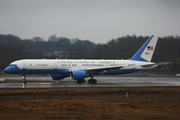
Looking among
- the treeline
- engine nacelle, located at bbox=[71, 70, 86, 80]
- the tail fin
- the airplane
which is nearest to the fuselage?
the airplane

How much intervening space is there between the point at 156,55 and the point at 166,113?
104 meters

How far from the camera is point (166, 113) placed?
21.0 metres

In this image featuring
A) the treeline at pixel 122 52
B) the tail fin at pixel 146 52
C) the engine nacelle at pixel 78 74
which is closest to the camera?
the engine nacelle at pixel 78 74

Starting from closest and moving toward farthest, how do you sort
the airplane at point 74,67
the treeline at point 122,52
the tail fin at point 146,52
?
the airplane at point 74,67 < the tail fin at point 146,52 < the treeline at point 122,52

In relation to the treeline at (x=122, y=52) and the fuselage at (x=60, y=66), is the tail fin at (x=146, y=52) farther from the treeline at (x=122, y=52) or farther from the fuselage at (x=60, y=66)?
the treeline at (x=122, y=52)

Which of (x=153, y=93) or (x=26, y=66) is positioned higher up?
(x=26, y=66)

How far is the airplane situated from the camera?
48.6 meters

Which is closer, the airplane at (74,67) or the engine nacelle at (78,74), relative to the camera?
the engine nacelle at (78,74)

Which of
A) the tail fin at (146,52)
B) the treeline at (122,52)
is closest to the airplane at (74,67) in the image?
the tail fin at (146,52)

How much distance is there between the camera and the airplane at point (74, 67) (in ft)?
159

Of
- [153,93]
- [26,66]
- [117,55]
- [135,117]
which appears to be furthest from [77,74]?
[117,55]

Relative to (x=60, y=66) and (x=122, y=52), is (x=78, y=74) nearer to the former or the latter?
(x=60, y=66)

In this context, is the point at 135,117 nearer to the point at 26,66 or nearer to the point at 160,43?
the point at 26,66

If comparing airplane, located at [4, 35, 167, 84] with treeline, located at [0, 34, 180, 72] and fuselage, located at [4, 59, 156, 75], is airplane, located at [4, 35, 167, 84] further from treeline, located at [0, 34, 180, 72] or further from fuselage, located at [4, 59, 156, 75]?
treeline, located at [0, 34, 180, 72]
